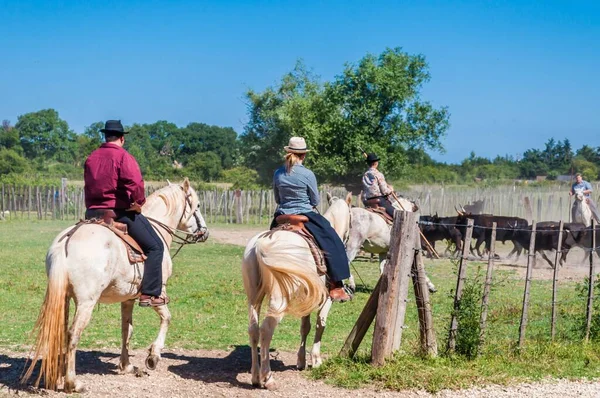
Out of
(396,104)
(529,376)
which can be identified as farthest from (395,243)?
(396,104)

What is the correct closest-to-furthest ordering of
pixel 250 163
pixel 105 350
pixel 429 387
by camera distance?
pixel 429 387 < pixel 105 350 < pixel 250 163

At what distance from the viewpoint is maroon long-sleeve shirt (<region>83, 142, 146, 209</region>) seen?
733cm

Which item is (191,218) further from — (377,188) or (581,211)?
(581,211)

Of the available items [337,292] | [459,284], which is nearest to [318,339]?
[337,292]

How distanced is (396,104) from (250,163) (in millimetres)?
15519

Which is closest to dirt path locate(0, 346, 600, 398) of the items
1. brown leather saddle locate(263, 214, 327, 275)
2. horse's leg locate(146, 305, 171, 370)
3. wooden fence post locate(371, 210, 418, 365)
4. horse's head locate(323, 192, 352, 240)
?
horse's leg locate(146, 305, 171, 370)

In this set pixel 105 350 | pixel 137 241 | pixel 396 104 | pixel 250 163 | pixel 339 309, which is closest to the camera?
pixel 137 241

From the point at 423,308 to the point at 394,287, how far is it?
488 mm

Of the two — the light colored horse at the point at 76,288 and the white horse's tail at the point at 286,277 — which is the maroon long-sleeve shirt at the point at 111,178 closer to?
the light colored horse at the point at 76,288

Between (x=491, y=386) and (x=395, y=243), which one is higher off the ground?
(x=395, y=243)

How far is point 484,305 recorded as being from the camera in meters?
8.00

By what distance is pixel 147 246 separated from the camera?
24.8 ft

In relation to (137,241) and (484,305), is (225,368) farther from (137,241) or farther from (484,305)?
(484,305)

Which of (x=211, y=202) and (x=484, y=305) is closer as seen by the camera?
(x=484, y=305)
